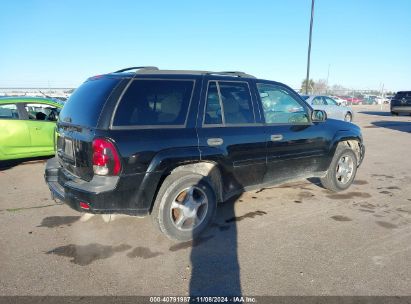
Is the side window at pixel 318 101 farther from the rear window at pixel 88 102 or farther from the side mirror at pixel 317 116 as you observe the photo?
the rear window at pixel 88 102

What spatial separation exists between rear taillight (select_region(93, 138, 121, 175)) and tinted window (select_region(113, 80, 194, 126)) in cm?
24

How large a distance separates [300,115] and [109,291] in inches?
139

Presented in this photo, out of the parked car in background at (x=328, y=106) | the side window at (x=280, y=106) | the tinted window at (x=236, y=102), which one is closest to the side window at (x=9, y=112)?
the tinted window at (x=236, y=102)

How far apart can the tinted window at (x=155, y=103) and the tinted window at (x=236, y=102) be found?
49cm

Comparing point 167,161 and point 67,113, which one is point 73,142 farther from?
point 167,161

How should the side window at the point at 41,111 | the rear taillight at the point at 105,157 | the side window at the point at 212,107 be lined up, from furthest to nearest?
the side window at the point at 41,111 < the side window at the point at 212,107 < the rear taillight at the point at 105,157

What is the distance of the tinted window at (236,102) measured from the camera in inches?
151

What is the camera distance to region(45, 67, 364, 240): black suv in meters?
3.08

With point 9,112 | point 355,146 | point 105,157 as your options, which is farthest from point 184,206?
point 9,112

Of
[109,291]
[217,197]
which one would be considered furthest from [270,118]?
[109,291]

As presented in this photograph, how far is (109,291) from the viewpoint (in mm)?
2682

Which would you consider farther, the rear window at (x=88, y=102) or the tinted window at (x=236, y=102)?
the tinted window at (x=236, y=102)

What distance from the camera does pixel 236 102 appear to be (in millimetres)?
3961

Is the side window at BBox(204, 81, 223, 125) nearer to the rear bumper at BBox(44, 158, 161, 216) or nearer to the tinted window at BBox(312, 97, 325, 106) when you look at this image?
the rear bumper at BBox(44, 158, 161, 216)
